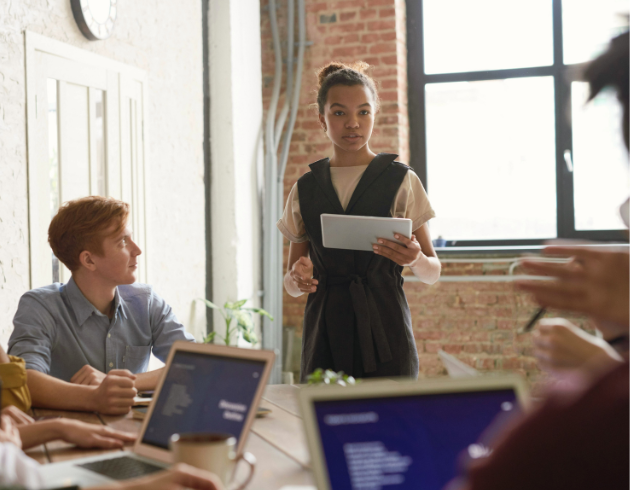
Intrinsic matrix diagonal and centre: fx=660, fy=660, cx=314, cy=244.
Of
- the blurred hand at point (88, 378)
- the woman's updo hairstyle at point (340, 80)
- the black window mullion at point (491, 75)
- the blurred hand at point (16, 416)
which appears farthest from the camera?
the black window mullion at point (491, 75)

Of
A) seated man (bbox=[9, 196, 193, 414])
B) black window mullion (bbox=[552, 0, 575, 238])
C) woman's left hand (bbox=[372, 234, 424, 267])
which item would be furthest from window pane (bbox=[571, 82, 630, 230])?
seated man (bbox=[9, 196, 193, 414])

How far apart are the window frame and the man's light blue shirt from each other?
9.36 feet

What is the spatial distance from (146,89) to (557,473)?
131 inches

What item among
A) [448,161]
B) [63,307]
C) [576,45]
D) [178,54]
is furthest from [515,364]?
[63,307]

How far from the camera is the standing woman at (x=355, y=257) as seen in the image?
2.19m

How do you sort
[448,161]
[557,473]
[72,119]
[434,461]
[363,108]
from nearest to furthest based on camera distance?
[557,473] < [434,461] < [363,108] < [72,119] < [448,161]

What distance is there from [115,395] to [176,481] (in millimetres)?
802

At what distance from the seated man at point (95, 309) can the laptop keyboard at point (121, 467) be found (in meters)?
0.65

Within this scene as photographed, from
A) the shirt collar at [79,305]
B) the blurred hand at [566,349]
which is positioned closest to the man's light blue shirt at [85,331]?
the shirt collar at [79,305]

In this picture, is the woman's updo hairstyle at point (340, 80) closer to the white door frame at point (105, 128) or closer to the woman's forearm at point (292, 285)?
the woman's forearm at point (292, 285)

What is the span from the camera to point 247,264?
4406 mm

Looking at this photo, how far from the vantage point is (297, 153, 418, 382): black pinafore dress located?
7.18 feet

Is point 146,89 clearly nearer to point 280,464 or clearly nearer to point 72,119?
point 72,119

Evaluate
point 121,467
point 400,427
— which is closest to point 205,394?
point 121,467
